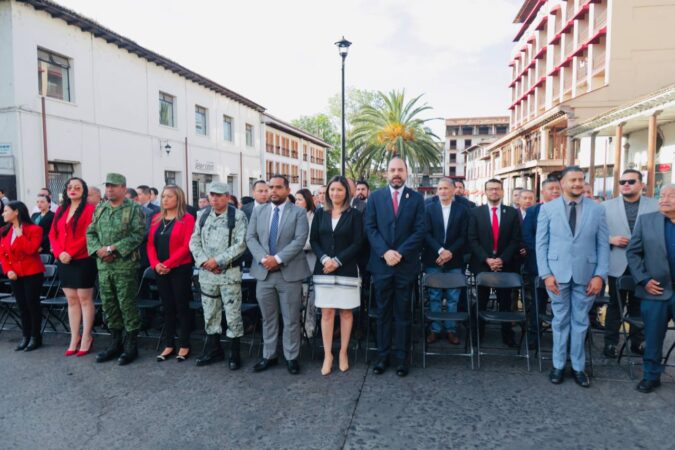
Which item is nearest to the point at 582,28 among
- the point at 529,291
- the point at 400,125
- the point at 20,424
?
the point at 400,125

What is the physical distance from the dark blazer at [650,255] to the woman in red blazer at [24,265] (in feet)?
21.3

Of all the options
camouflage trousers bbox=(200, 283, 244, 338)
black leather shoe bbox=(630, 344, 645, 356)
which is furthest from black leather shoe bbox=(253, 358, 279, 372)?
black leather shoe bbox=(630, 344, 645, 356)

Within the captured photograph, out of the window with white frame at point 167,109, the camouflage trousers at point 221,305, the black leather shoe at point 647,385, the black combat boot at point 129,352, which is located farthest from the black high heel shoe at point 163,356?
the window with white frame at point 167,109

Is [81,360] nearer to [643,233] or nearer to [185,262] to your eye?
[185,262]

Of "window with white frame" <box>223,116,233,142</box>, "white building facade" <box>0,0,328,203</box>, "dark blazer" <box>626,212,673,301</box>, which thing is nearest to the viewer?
"dark blazer" <box>626,212,673,301</box>

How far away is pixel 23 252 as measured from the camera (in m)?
5.21

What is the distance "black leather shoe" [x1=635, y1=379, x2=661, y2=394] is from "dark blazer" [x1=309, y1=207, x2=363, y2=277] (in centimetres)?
277

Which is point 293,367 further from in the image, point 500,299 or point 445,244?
point 500,299

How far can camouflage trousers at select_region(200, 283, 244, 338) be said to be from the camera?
4.61m

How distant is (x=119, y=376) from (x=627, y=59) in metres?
23.6

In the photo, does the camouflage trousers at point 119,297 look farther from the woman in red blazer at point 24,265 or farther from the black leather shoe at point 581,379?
the black leather shoe at point 581,379

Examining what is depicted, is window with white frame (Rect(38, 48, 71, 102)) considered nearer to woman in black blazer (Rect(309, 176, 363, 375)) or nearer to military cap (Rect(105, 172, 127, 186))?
military cap (Rect(105, 172, 127, 186))

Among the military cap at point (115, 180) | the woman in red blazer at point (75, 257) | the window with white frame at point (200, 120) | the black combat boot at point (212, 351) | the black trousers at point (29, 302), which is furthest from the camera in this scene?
the window with white frame at point (200, 120)

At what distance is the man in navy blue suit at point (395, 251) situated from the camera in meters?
4.44
